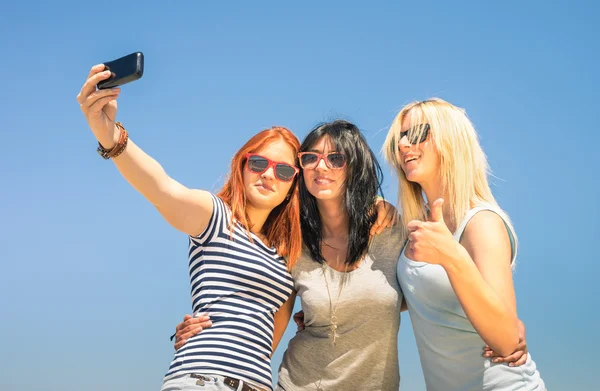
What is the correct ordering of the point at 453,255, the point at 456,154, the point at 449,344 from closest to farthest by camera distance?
the point at 453,255, the point at 449,344, the point at 456,154

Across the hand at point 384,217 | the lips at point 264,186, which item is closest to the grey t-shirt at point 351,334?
the hand at point 384,217

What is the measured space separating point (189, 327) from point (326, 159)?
235cm

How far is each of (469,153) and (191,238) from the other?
9.46ft

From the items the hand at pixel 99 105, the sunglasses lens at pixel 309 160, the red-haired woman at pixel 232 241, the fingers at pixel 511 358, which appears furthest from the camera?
the sunglasses lens at pixel 309 160

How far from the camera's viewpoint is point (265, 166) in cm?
632

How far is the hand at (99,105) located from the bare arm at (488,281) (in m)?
2.89

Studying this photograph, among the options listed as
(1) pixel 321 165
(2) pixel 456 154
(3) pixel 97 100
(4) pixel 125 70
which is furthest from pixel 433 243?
(3) pixel 97 100

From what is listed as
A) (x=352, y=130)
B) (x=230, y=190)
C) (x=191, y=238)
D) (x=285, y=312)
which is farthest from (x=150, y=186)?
(x=352, y=130)

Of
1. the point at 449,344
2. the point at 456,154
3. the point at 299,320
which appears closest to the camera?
the point at 449,344

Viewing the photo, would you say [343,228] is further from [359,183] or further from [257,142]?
[257,142]

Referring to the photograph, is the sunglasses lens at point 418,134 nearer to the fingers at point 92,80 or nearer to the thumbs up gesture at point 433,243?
the thumbs up gesture at point 433,243

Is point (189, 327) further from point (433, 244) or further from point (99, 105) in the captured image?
point (433, 244)

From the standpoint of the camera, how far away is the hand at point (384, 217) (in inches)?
259

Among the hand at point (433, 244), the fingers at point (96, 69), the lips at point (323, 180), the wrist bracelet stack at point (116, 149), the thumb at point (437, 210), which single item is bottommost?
the hand at point (433, 244)
